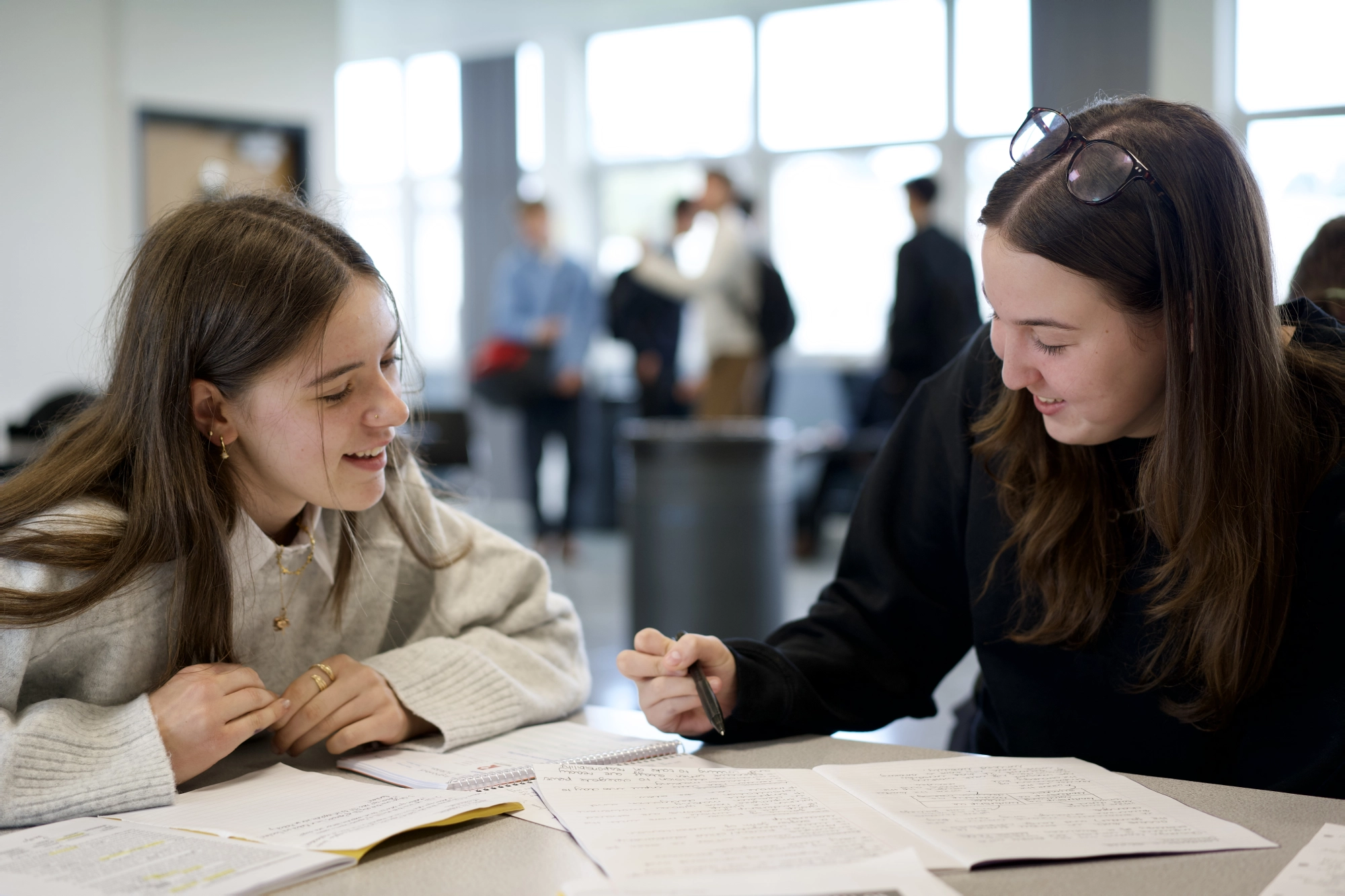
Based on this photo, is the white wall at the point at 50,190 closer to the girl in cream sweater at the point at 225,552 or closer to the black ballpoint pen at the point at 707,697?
the girl in cream sweater at the point at 225,552

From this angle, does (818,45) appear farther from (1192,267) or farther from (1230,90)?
(1192,267)

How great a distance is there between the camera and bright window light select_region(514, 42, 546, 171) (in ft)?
25.1

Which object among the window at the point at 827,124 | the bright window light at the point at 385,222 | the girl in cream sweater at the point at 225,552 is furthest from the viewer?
the bright window light at the point at 385,222

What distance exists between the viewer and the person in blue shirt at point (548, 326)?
5.45 m

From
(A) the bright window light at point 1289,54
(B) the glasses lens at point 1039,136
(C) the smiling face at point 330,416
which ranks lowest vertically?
(C) the smiling face at point 330,416

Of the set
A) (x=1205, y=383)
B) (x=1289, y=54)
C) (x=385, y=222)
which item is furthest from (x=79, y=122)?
(x=1289, y=54)

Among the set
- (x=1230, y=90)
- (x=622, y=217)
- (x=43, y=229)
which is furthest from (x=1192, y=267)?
(x=622, y=217)

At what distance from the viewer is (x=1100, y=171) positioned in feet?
3.34

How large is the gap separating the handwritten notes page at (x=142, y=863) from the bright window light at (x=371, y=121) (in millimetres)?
7938

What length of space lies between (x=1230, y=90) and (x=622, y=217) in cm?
382

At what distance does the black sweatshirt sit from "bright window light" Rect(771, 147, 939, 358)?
580 centimetres

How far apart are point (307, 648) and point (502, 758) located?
0.96 feet

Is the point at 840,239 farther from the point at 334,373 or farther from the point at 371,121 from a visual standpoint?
the point at 334,373

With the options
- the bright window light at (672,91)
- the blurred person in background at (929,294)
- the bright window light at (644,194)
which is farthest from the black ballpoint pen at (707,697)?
the bright window light at (672,91)
